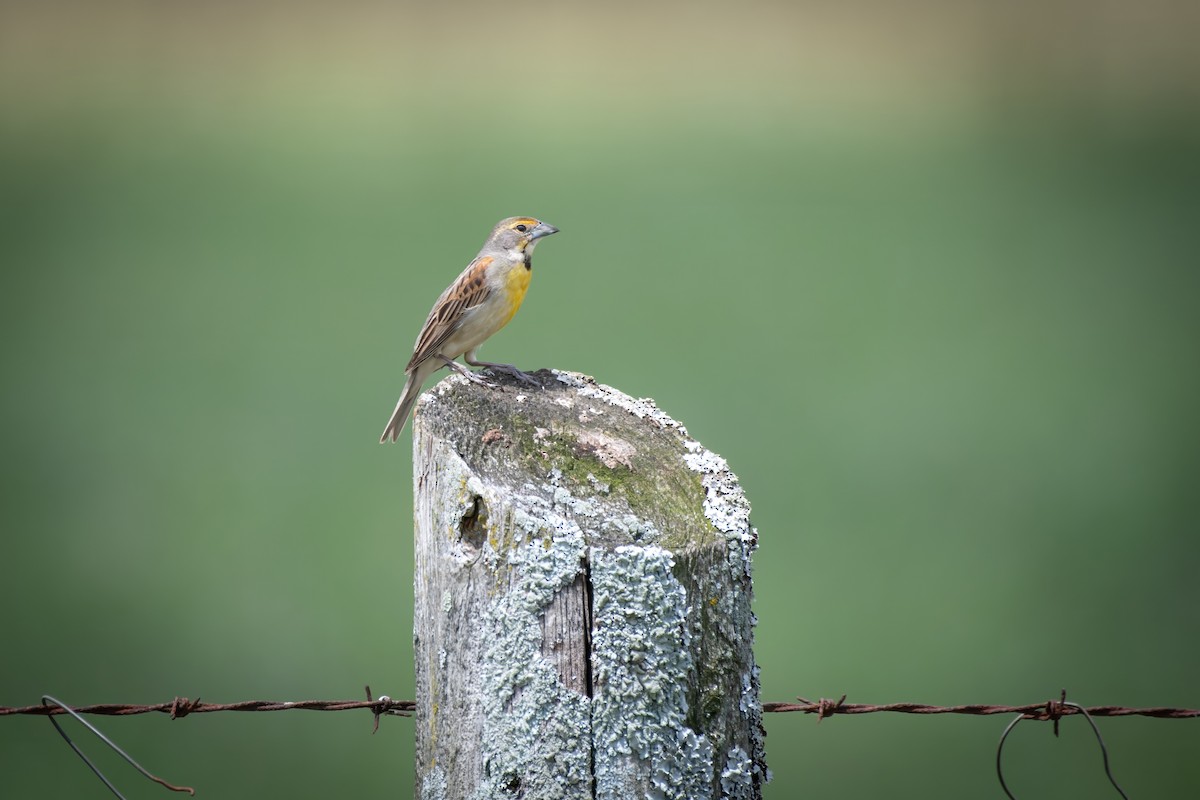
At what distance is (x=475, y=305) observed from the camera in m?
4.76

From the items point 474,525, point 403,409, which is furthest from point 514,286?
point 474,525

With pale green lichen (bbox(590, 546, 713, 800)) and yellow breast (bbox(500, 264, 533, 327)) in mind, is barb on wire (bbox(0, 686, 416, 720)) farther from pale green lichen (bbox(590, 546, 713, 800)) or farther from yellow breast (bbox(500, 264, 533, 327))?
yellow breast (bbox(500, 264, 533, 327))

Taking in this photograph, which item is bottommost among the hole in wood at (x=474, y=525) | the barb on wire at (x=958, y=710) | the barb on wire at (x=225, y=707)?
the barb on wire at (x=958, y=710)

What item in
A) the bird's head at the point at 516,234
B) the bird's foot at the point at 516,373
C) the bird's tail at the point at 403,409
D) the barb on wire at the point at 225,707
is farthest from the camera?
the bird's head at the point at 516,234

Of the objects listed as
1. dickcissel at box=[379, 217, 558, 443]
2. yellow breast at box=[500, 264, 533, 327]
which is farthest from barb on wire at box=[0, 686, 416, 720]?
yellow breast at box=[500, 264, 533, 327]

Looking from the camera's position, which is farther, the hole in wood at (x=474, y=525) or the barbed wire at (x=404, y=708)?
the barbed wire at (x=404, y=708)

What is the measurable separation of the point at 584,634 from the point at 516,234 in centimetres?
300

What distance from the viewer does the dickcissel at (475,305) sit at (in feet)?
15.4

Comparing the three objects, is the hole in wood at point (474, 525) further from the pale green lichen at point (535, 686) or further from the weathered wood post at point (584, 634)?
the pale green lichen at point (535, 686)

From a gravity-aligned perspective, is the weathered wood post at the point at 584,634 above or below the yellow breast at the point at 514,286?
below

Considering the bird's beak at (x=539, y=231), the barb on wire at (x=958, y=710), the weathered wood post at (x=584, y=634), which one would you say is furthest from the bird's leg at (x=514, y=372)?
the bird's beak at (x=539, y=231)

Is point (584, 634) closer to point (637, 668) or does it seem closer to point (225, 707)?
point (637, 668)

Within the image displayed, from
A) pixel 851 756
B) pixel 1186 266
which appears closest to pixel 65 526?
pixel 851 756

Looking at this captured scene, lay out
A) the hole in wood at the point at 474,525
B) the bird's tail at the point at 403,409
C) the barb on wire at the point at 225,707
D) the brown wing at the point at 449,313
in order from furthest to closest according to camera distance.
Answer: the bird's tail at the point at 403,409, the brown wing at the point at 449,313, the barb on wire at the point at 225,707, the hole in wood at the point at 474,525
